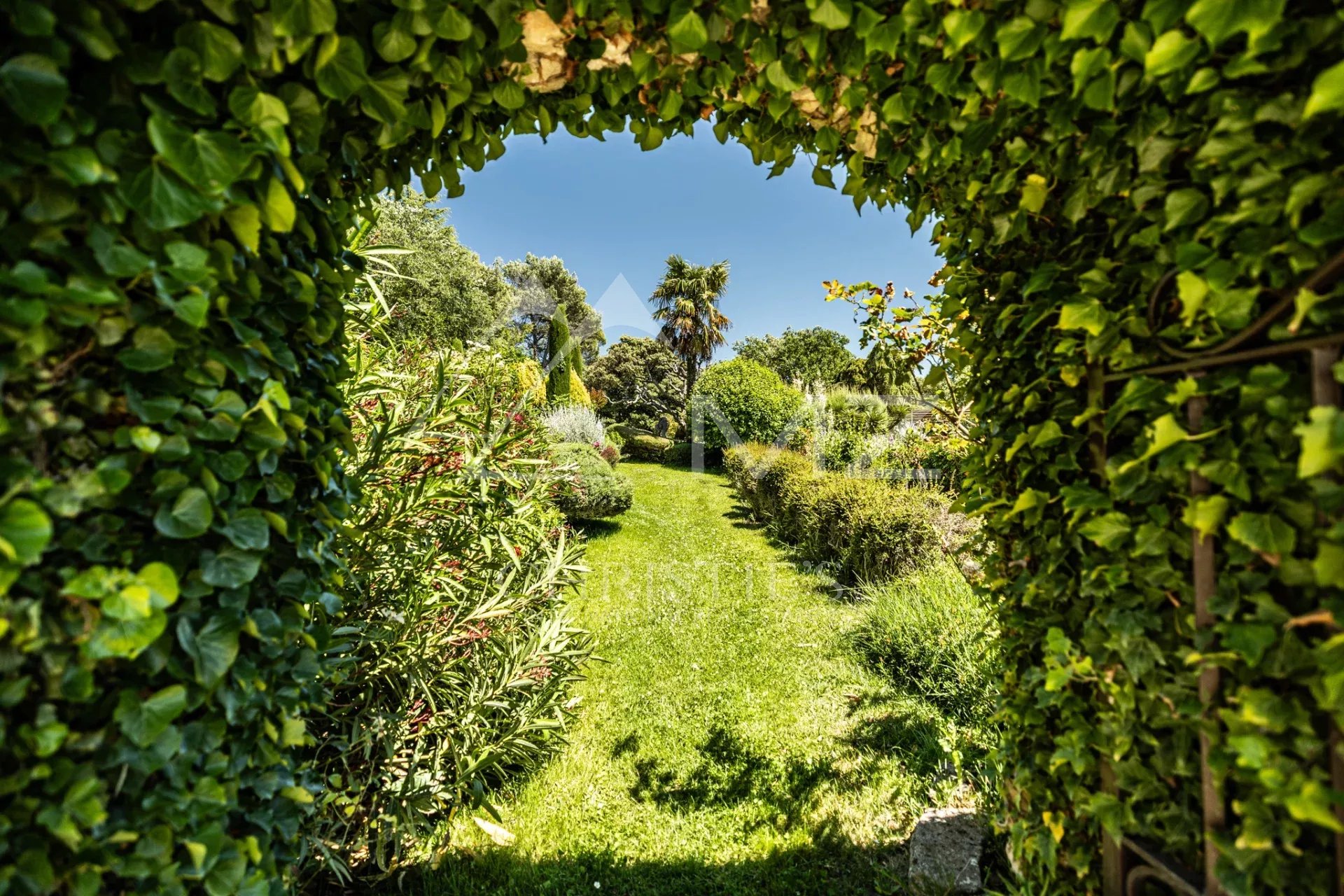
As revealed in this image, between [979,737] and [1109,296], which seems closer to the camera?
[1109,296]

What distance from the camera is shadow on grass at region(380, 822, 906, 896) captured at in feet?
7.95

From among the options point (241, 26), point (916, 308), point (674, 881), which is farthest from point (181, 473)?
point (916, 308)

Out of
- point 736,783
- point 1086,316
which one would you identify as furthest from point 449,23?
point 736,783

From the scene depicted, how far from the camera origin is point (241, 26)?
3.11 ft

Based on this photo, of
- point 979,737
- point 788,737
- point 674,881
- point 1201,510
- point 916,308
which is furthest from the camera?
point 788,737

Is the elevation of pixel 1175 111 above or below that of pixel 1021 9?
below

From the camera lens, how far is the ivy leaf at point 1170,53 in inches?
34.2

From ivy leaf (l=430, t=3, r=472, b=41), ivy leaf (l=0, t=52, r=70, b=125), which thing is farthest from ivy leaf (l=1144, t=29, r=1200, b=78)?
ivy leaf (l=0, t=52, r=70, b=125)

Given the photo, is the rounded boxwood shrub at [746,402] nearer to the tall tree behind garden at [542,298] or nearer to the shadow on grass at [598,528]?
the shadow on grass at [598,528]

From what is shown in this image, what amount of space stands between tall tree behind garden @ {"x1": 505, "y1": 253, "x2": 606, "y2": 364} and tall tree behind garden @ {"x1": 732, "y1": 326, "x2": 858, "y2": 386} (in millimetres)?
10849

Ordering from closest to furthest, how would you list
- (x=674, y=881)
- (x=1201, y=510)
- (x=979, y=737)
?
1. (x=1201, y=510)
2. (x=674, y=881)
3. (x=979, y=737)

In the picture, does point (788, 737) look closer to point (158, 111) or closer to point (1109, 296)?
point (1109, 296)

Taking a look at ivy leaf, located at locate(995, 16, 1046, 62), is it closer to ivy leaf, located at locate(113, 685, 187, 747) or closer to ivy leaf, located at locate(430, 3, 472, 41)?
ivy leaf, located at locate(430, 3, 472, 41)

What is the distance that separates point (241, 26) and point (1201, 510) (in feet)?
6.55
